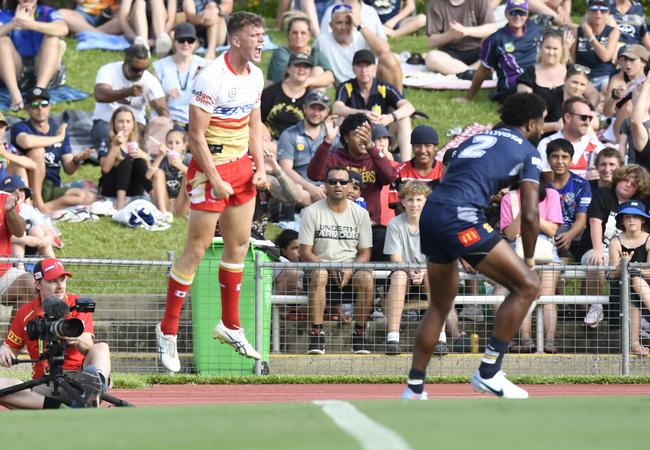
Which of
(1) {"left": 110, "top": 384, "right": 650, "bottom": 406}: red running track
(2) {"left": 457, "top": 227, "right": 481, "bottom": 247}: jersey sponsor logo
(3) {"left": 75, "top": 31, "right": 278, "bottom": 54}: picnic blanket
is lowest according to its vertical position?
(1) {"left": 110, "top": 384, "right": 650, "bottom": 406}: red running track

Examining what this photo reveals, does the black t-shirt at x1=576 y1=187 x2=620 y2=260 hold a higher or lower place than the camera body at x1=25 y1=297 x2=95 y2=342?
lower

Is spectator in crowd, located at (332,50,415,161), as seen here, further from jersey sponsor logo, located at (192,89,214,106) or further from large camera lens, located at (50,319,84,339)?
large camera lens, located at (50,319,84,339)

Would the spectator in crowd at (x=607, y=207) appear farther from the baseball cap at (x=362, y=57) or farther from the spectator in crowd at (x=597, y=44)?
the spectator in crowd at (x=597, y=44)

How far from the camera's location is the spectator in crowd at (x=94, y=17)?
69.7 ft

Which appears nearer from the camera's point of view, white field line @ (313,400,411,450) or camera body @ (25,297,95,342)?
white field line @ (313,400,411,450)

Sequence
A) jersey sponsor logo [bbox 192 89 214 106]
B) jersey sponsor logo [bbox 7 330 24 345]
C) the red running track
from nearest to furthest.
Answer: jersey sponsor logo [bbox 192 89 214 106] < jersey sponsor logo [bbox 7 330 24 345] < the red running track

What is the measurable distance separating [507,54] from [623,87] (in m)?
1.67

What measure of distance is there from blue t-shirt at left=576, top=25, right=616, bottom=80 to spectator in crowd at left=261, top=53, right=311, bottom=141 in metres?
4.51

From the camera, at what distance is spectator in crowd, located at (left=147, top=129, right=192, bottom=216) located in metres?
16.4

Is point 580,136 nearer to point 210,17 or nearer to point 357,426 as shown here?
point 210,17

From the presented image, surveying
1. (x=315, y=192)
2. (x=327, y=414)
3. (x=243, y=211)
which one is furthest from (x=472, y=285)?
(x=327, y=414)

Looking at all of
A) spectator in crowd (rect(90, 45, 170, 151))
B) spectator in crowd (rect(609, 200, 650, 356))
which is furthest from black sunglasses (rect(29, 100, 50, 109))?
spectator in crowd (rect(609, 200, 650, 356))

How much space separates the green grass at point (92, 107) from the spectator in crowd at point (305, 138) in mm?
861

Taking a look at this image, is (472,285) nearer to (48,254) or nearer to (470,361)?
(470,361)
